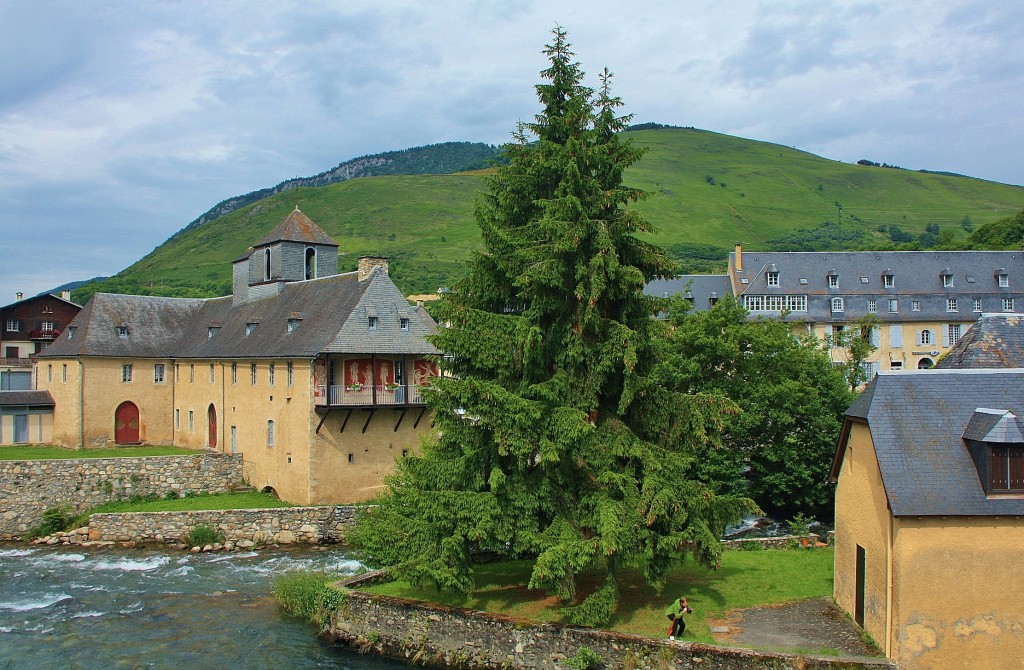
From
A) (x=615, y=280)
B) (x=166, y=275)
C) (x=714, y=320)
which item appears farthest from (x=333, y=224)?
(x=615, y=280)

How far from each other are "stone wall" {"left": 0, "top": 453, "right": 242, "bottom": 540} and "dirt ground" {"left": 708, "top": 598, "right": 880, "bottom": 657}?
23719 millimetres

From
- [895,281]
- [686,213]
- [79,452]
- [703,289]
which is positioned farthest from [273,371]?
[686,213]

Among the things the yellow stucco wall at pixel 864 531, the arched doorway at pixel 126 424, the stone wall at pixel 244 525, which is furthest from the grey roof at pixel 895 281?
the yellow stucco wall at pixel 864 531

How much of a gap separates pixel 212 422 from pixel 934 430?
3199 cm

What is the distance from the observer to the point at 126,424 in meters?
40.5

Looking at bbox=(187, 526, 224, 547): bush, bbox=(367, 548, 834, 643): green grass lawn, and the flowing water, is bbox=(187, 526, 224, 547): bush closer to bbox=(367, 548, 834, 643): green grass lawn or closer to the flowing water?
the flowing water

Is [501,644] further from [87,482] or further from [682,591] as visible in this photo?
[87,482]

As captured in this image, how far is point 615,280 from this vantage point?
56.3 ft

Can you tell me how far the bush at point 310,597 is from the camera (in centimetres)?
1879

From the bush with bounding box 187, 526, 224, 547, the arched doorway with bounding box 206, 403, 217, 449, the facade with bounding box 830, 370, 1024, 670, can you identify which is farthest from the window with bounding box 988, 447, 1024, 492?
the arched doorway with bounding box 206, 403, 217, 449

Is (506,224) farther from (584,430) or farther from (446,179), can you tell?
(446,179)

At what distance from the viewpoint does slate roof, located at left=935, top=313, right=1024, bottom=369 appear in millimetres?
17750

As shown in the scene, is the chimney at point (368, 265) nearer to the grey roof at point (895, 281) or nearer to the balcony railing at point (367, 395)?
the balcony railing at point (367, 395)

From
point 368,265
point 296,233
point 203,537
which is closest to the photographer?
point 203,537
